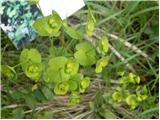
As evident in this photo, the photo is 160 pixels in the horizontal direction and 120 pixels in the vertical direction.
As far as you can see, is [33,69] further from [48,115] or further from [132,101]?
[132,101]

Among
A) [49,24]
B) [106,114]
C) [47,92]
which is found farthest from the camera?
[106,114]

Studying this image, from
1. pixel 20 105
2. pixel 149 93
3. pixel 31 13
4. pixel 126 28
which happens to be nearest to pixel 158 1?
pixel 126 28

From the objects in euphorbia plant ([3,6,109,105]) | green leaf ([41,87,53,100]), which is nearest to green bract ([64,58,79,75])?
euphorbia plant ([3,6,109,105])

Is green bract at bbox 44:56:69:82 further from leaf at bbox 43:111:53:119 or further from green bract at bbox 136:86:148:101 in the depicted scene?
green bract at bbox 136:86:148:101

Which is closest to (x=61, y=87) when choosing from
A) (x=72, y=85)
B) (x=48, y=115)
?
(x=72, y=85)

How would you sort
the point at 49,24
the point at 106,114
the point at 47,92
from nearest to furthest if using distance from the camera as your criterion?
the point at 49,24
the point at 47,92
the point at 106,114

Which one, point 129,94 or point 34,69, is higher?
Answer: point 34,69

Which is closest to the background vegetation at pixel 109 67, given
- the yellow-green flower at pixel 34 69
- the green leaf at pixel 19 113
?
the green leaf at pixel 19 113

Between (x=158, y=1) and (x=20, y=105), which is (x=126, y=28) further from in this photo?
(x=20, y=105)
